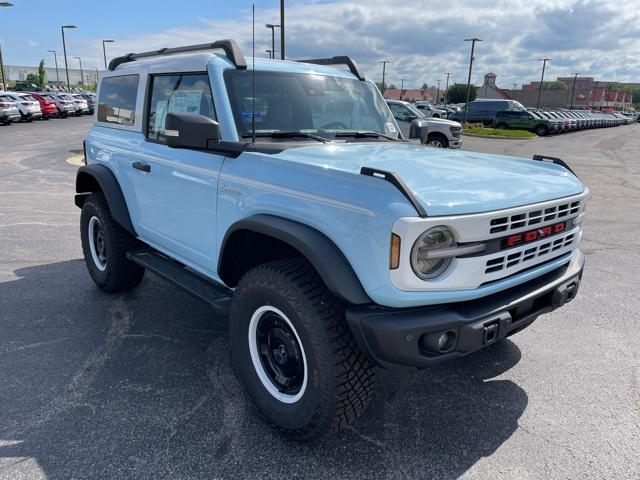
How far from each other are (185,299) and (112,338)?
3.04 feet

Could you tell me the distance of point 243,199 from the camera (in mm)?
2934

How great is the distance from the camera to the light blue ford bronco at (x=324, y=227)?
2.29 metres

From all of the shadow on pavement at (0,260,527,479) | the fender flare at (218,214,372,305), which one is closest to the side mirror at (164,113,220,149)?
the fender flare at (218,214,372,305)

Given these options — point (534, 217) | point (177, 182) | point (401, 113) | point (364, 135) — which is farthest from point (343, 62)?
point (401, 113)

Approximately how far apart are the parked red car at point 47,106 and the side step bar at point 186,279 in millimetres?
33551

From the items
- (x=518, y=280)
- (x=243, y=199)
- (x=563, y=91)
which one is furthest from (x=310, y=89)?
(x=563, y=91)

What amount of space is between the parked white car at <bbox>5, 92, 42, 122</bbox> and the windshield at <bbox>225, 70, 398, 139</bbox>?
3083cm

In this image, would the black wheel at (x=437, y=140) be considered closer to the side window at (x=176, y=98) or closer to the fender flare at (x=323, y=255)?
the side window at (x=176, y=98)

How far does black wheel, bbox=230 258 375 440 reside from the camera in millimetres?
2459

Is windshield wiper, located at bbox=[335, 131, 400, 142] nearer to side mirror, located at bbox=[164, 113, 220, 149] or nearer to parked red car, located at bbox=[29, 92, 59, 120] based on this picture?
side mirror, located at bbox=[164, 113, 220, 149]

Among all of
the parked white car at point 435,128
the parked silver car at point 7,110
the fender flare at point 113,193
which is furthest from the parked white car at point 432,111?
the fender flare at point 113,193

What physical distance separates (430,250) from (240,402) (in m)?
1.59

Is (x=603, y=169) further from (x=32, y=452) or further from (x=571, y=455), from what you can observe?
(x=32, y=452)

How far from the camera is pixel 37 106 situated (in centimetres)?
3092
